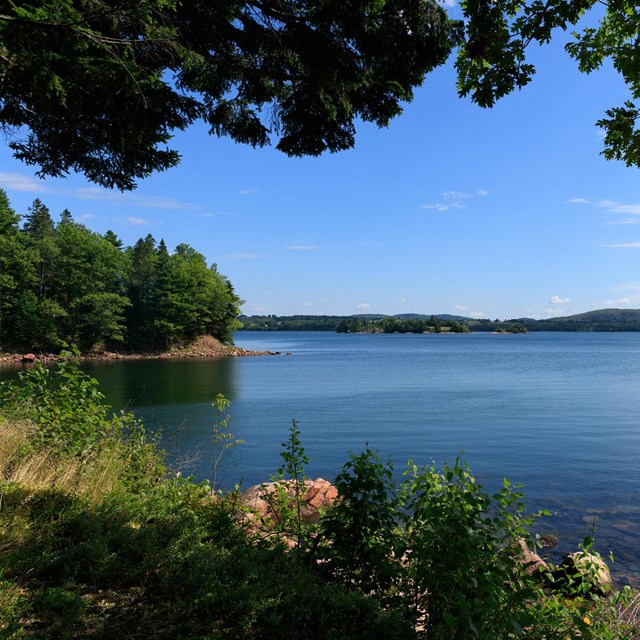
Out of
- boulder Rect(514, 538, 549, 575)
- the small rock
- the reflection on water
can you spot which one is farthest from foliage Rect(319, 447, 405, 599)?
the reflection on water

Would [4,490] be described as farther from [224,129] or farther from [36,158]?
[224,129]

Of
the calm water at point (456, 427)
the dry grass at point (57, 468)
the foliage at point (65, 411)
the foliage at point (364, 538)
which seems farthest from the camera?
the calm water at point (456, 427)

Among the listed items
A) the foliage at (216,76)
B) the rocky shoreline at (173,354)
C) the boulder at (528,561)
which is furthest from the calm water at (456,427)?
the rocky shoreline at (173,354)

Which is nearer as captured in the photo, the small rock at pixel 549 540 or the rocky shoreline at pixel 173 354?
the small rock at pixel 549 540

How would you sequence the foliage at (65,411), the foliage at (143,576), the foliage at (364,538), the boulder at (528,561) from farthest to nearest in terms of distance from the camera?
the foliage at (65,411) < the foliage at (364,538) < the boulder at (528,561) < the foliage at (143,576)

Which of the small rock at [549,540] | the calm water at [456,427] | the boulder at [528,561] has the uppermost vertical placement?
the boulder at [528,561]

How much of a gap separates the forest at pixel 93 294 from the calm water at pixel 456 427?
848 inches

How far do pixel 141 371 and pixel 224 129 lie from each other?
4210 cm

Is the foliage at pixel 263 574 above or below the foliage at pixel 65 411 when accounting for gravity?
below

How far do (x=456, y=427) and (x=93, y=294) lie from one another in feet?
181

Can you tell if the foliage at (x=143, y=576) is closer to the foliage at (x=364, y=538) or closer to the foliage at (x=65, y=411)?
the foliage at (x=364, y=538)

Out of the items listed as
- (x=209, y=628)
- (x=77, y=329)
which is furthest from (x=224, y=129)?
(x=77, y=329)

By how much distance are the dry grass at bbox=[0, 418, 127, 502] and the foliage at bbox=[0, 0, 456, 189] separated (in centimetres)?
362

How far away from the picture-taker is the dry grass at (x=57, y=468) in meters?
5.38
